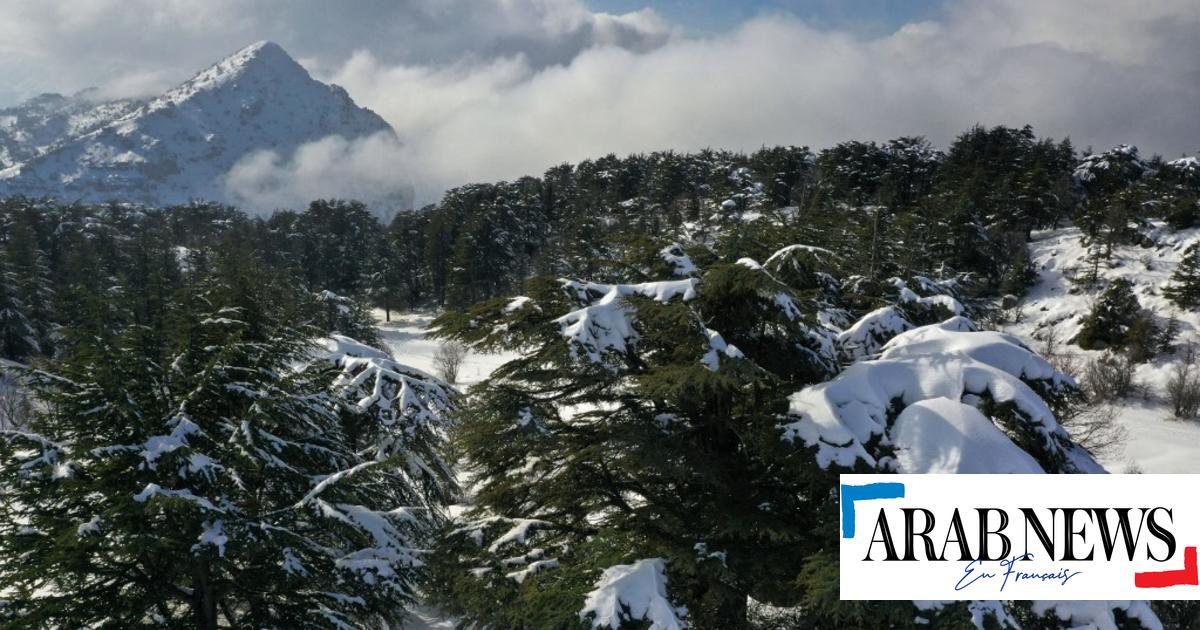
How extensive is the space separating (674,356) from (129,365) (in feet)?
20.7

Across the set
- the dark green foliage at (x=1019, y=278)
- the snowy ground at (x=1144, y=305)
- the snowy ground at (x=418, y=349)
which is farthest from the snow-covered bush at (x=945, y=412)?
the dark green foliage at (x=1019, y=278)

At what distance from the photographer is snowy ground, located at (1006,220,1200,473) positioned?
21.1 m

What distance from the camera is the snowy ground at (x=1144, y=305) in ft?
69.3

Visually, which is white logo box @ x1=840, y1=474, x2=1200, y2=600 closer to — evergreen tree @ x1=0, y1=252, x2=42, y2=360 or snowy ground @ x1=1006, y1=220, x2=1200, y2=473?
snowy ground @ x1=1006, y1=220, x2=1200, y2=473

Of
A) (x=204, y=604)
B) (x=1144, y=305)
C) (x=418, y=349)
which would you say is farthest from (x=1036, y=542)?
(x=1144, y=305)

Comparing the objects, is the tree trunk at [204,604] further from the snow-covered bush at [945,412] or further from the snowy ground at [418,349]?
the snowy ground at [418,349]

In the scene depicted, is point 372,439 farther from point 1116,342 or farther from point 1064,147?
point 1064,147

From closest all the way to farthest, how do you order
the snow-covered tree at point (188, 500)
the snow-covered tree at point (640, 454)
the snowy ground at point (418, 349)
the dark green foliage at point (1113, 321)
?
the snow-covered tree at point (640, 454) → the snow-covered tree at point (188, 500) → the dark green foliage at point (1113, 321) → the snowy ground at point (418, 349)

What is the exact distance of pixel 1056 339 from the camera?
34062mm

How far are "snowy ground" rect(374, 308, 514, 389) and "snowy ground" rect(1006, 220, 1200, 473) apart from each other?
2472 centimetres

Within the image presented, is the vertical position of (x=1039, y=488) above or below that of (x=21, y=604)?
above

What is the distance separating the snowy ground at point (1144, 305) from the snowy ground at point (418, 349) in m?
24.7

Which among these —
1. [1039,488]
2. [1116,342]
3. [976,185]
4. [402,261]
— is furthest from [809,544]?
[402,261]

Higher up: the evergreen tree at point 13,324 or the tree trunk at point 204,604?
the evergreen tree at point 13,324
